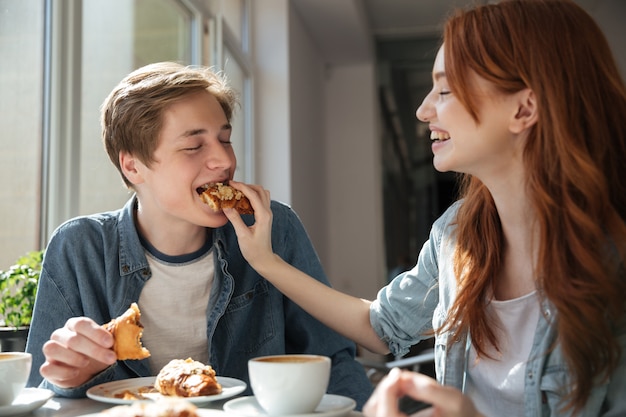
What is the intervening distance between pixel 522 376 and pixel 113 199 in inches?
79.3

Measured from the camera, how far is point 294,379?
0.92m

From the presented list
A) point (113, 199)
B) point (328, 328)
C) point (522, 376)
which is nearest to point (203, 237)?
point (328, 328)

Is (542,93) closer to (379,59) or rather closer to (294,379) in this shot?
(294,379)

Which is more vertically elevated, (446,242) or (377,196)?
(377,196)

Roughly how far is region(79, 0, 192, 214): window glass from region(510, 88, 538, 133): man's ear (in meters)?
1.64

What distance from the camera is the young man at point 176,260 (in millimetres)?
1497

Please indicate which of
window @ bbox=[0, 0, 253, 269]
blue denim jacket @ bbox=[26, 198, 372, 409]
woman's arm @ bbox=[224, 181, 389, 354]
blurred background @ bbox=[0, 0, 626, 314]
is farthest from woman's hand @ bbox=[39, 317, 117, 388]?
window @ bbox=[0, 0, 253, 269]

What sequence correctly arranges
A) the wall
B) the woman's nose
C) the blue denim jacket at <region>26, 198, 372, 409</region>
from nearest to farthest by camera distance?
1. the woman's nose
2. the blue denim jacket at <region>26, 198, 372, 409</region>
3. the wall

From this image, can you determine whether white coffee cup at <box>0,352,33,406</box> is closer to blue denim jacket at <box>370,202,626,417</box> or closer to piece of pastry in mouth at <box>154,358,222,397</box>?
piece of pastry in mouth at <box>154,358,222,397</box>

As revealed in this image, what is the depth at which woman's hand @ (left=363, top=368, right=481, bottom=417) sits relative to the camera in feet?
2.63

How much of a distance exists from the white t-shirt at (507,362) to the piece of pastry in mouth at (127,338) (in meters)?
0.58

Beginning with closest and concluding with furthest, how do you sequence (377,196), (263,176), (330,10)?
(263,176), (330,10), (377,196)

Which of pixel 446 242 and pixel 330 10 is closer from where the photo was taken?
pixel 446 242

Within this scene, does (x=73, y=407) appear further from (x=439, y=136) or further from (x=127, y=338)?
(x=439, y=136)
